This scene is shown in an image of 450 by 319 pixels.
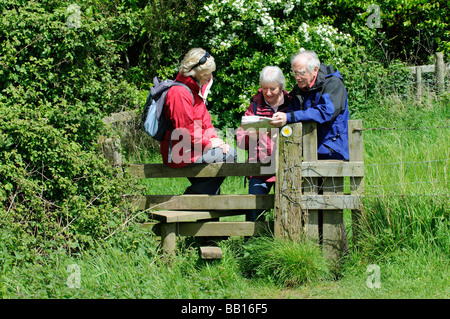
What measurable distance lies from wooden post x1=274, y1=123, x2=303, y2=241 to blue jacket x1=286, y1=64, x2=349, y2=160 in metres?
0.25

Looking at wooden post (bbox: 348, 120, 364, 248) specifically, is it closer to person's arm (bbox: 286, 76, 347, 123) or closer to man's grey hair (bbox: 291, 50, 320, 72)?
person's arm (bbox: 286, 76, 347, 123)

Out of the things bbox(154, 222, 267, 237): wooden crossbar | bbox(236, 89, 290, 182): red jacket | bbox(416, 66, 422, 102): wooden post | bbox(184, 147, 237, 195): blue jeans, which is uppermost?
bbox(416, 66, 422, 102): wooden post

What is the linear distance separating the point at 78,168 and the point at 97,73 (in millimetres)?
1164

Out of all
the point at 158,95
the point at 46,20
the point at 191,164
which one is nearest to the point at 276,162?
the point at 191,164

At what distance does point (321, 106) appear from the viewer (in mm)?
4703

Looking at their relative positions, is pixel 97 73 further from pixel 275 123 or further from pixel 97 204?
pixel 275 123

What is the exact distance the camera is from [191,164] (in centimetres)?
494

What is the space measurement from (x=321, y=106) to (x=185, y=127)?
4.05ft

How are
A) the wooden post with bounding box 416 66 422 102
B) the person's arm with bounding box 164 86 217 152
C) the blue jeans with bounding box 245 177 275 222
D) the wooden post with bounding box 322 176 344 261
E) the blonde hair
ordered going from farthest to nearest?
the wooden post with bounding box 416 66 422 102 → the blue jeans with bounding box 245 177 275 222 → the wooden post with bounding box 322 176 344 261 → the blonde hair → the person's arm with bounding box 164 86 217 152

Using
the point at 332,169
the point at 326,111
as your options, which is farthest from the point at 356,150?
the point at 326,111

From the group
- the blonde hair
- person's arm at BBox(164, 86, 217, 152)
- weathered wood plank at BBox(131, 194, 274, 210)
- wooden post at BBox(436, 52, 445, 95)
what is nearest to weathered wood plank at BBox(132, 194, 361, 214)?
weathered wood plank at BBox(131, 194, 274, 210)

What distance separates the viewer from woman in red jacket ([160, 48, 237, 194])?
466 cm

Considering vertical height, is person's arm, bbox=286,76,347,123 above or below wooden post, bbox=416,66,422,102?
below

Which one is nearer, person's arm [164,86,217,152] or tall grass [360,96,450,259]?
person's arm [164,86,217,152]
